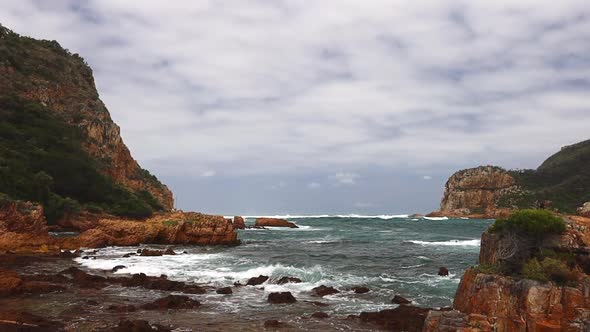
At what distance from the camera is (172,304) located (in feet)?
64.2

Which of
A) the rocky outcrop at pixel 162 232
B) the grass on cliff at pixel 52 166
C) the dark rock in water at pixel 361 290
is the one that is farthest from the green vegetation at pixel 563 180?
the dark rock in water at pixel 361 290

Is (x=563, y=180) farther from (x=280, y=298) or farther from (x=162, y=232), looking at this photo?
(x=280, y=298)

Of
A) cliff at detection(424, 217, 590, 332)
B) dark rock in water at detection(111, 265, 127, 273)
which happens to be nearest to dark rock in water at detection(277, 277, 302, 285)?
dark rock in water at detection(111, 265, 127, 273)

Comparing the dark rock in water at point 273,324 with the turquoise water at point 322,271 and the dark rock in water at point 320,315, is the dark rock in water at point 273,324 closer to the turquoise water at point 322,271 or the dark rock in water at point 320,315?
the dark rock in water at point 320,315

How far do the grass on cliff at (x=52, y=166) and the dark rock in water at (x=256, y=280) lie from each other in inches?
1285

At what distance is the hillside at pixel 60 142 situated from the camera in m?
51.7

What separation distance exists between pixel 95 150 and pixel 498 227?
7414 centimetres

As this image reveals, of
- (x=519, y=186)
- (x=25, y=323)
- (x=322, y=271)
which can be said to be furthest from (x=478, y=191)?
(x=25, y=323)

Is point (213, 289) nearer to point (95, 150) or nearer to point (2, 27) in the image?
point (95, 150)

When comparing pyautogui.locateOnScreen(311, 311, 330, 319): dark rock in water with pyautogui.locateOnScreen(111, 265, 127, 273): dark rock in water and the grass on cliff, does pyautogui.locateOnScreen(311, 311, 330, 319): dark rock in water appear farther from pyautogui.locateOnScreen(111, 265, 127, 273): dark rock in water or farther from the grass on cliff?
the grass on cliff

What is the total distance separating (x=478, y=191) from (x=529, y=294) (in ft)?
573

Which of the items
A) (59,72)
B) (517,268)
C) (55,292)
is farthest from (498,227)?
(59,72)

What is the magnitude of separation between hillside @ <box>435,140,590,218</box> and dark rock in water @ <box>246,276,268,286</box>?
102 metres

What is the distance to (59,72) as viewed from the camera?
8300cm
